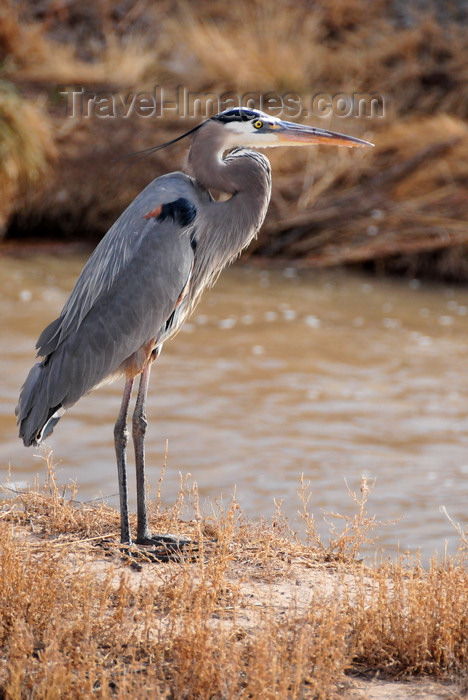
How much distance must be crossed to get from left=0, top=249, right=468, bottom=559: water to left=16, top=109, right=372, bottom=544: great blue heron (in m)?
0.59

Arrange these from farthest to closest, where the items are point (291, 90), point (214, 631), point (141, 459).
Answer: point (291, 90) → point (141, 459) → point (214, 631)

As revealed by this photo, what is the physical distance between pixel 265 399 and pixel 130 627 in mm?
5105

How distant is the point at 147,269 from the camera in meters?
4.37

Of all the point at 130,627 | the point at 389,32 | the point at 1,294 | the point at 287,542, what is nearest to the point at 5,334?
the point at 1,294

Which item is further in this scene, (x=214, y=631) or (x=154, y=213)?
(x=154, y=213)

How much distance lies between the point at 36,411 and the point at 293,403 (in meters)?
4.02

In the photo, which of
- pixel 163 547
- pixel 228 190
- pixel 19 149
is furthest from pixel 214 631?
pixel 19 149

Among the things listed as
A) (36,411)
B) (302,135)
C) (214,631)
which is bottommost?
(214,631)

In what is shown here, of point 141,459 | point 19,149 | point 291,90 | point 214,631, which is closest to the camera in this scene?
point 214,631

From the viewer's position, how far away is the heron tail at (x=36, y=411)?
4.35 m

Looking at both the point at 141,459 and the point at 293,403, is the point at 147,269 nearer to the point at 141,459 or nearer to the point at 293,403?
the point at 141,459

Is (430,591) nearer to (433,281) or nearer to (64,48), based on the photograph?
(433,281)

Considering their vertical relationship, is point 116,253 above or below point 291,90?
below

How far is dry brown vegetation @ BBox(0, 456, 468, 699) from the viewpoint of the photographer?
295 centimetres
